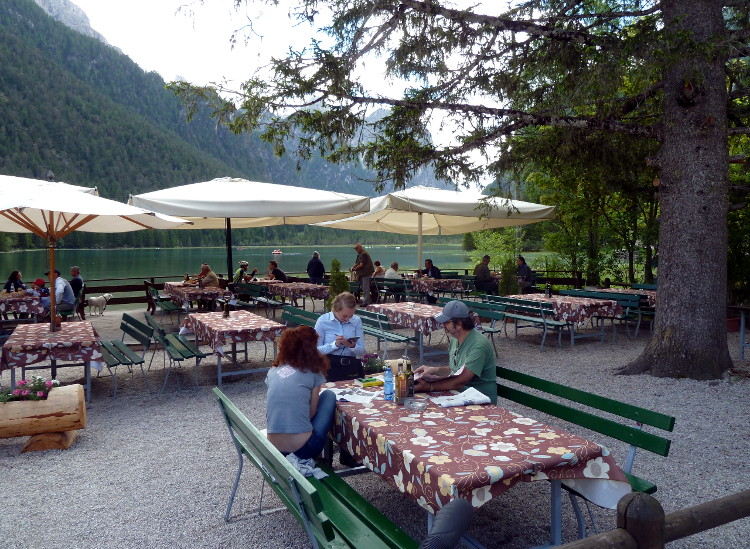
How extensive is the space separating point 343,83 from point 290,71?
648 mm

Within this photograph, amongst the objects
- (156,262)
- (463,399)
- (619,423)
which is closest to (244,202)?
(463,399)

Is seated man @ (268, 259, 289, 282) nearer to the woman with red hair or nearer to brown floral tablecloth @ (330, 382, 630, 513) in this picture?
the woman with red hair

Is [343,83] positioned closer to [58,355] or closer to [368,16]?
[368,16]

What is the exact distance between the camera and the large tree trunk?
21.8 ft

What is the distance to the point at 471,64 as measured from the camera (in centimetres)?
792

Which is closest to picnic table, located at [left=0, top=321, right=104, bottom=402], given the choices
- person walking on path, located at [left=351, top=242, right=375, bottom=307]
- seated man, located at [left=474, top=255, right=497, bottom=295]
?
person walking on path, located at [left=351, top=242, right=375, bottom=307]

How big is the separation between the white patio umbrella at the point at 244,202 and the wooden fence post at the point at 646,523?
7.27 meters

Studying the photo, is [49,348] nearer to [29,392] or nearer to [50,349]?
[50,349]

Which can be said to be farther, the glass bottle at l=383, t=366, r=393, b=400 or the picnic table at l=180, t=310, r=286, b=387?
the picnic table at l=180, t=310, r=286, b=387

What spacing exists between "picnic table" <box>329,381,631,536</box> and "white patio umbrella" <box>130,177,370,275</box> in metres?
5.85

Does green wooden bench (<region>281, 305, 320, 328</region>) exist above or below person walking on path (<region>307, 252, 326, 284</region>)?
below

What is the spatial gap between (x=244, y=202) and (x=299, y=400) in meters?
5.88

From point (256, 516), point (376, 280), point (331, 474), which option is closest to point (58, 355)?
point (256, 516)

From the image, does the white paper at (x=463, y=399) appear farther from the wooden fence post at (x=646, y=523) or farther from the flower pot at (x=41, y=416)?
the flower pot at (x=41, y=416)
